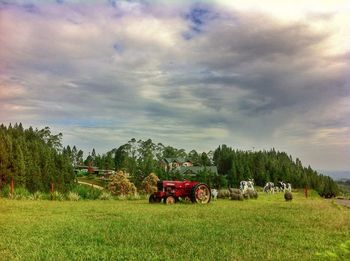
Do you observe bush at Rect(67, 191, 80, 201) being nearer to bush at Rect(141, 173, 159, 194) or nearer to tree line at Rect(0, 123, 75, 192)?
bush at Rect(141, 173, 159, 194)

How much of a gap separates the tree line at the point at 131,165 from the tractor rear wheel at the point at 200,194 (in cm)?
2006

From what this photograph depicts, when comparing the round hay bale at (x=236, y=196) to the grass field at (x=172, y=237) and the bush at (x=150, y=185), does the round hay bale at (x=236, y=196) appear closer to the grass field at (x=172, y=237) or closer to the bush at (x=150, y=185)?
the grass field at (x=172, y=237)

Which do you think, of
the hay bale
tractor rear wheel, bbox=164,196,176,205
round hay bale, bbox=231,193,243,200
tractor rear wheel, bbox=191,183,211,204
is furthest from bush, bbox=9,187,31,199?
round hay bale, bbox=231,193,243,200

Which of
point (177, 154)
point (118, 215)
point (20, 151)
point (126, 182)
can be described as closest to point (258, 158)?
point (177, 154)

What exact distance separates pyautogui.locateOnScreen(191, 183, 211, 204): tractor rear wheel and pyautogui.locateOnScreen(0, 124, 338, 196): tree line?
20059 mm

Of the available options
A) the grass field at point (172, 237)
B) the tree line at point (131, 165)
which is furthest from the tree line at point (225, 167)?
the grass field at point (172, 237)

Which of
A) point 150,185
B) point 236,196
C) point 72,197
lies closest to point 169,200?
point 236,196

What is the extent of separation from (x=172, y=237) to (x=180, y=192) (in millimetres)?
13580

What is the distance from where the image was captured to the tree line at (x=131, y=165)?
6029cm

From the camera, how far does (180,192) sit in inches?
949

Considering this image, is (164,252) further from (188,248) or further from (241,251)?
(241,251)

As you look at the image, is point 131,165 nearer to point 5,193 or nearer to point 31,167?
point 31,167

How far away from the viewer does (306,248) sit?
9453 millimetres

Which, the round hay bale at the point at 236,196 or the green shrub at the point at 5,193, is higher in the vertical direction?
the round hay bale at the point at 236,196
